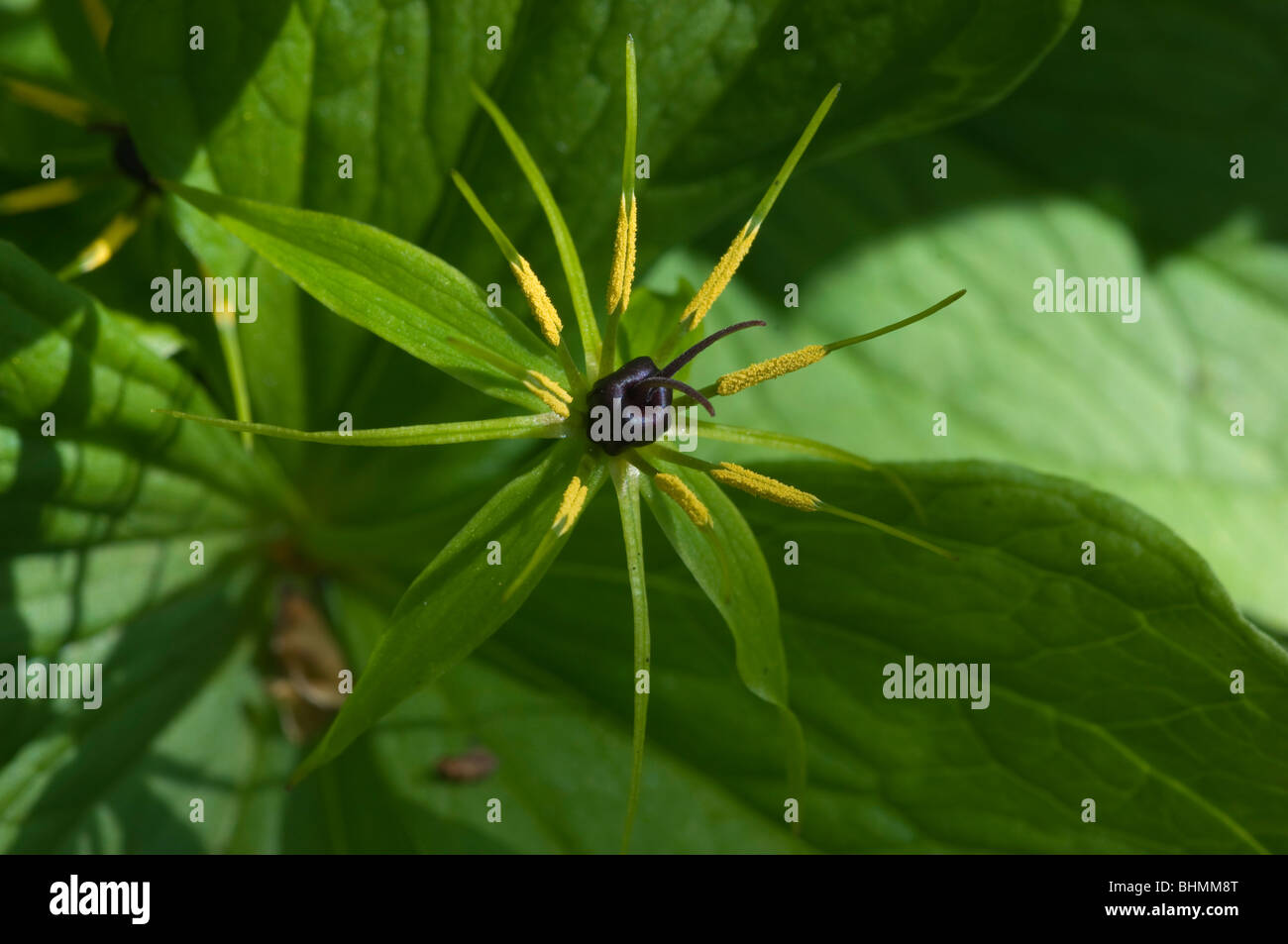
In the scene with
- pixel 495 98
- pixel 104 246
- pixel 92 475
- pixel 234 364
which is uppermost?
pixel 495 98

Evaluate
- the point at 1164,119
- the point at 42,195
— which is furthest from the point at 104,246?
the point at 1164,119

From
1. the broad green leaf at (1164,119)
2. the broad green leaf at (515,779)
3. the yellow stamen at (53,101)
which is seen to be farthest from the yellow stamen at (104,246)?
the broad green leaf at (1164,119)

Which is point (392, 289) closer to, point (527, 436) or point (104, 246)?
point (527, 436)

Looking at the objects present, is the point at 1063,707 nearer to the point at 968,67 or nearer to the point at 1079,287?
the point at 968,67

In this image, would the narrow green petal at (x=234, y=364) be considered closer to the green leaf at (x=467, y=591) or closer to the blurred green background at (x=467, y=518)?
the blurred green background at (x=467, y=518)

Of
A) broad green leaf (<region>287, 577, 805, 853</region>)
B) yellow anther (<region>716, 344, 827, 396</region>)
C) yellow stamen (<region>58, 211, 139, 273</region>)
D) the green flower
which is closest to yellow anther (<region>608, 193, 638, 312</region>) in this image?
the green flower
